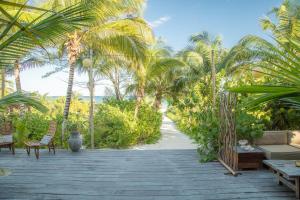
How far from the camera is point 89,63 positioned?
817 centimetres

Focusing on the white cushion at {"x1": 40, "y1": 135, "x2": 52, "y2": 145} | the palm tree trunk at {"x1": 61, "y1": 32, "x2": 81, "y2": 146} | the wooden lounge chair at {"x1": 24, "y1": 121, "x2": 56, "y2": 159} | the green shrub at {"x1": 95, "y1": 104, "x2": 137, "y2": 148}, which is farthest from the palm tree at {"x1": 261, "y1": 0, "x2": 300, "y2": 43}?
the green shrub at {"x1": 95, "y1": 104, "x2": 137, "y2": 148}

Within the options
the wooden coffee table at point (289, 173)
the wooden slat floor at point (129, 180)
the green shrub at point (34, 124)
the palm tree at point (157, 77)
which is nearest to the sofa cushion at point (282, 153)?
the wooden slat floor at point (129, 180)

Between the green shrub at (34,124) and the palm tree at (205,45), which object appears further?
the palm tree at (205,45)

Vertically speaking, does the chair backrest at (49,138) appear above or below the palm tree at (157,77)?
below

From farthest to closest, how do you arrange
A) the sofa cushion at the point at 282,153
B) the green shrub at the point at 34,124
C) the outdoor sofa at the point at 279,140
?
the green shrub at the point at 34,124 → the outdoor sofa at the point at 279,140 → the sofa cushion at the point at 282,153

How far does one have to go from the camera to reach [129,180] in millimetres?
4820

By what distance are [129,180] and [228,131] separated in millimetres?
2181

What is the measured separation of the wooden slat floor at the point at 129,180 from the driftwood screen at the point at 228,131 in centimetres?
22

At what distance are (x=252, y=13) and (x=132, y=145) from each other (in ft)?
84.4

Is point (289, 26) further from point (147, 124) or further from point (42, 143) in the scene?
point (147, 124)

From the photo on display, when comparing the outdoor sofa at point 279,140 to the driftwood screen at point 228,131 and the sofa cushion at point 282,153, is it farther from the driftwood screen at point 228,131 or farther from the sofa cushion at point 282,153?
the driftwood screen at point 228,131

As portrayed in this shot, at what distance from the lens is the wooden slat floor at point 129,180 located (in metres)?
4.06

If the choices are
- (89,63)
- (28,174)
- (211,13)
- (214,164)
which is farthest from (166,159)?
(211,13)

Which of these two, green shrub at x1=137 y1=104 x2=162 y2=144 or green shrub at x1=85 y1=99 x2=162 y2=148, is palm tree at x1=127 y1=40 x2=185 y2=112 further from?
green shrub at x1=85 y1=99 x2=162 y2=148
